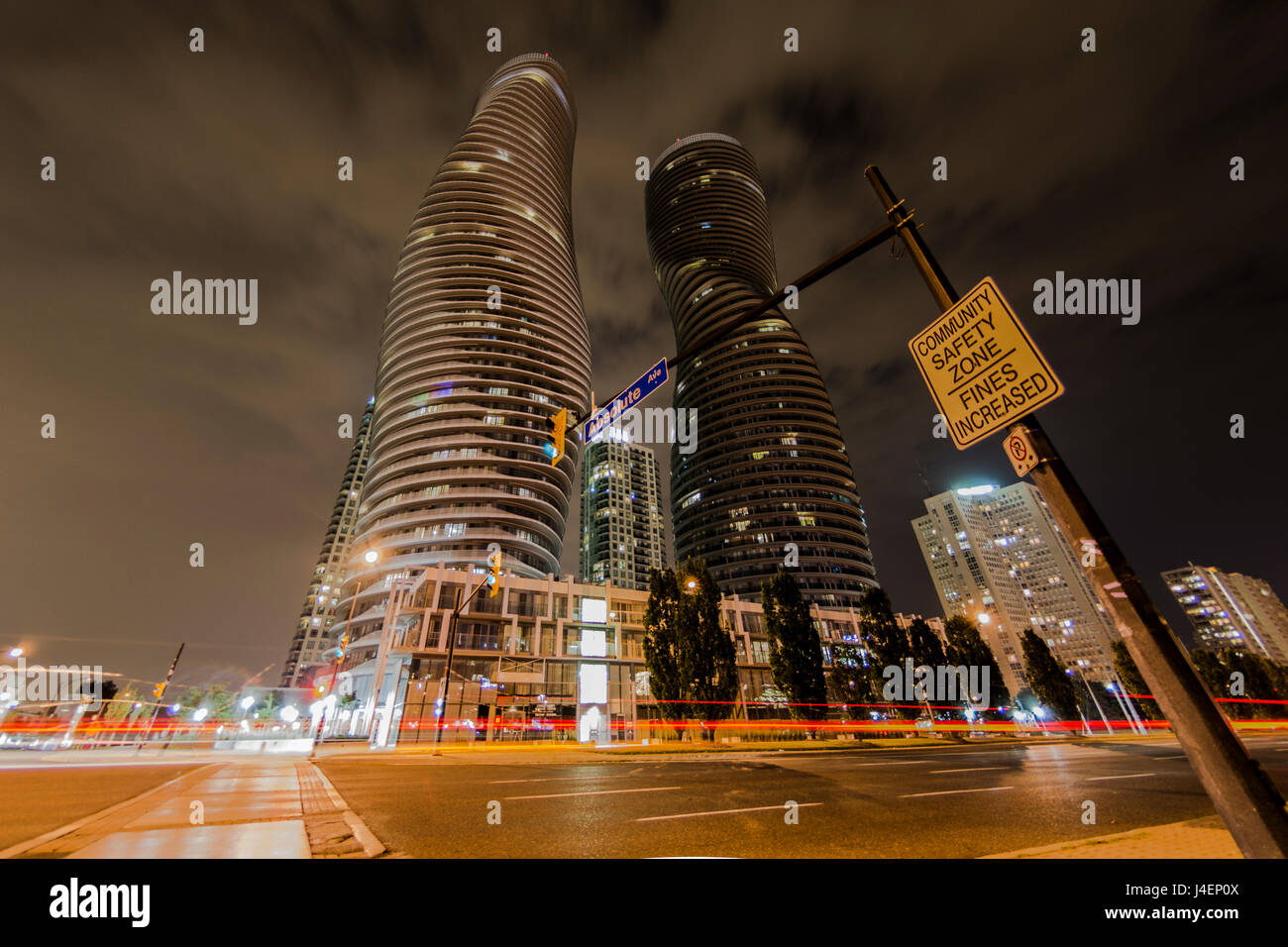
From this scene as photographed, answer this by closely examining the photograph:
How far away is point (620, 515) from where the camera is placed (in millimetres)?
153000

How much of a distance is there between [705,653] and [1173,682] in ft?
119

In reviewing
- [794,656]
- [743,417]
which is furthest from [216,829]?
[743,417]

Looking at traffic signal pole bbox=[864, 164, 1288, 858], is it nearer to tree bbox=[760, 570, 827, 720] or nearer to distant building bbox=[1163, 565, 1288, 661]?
tree bbox=[760, 570, 827, 720]

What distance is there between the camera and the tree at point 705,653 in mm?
35344

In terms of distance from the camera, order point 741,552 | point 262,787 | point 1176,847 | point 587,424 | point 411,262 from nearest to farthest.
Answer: point 1176,847
point 587,424
point 262,787
point 411,262
point 741,552

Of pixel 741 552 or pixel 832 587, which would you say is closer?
pixel 832 587

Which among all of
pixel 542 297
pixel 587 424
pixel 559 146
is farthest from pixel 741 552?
pixel 559 146

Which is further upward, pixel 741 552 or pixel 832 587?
pixel 741 552

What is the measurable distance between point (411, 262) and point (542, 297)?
26.9 m

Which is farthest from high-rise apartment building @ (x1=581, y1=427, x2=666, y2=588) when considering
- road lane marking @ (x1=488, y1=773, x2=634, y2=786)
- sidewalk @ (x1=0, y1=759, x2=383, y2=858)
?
sidewalk @ (x1=0, y1=759, x2=383, y2=858)

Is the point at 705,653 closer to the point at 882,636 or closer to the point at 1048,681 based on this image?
the point at 882,636

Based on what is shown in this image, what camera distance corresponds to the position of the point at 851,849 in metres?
5.82
